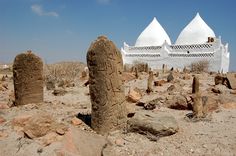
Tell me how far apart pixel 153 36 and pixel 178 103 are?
27405mm

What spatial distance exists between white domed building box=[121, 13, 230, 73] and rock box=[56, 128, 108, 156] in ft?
75.4

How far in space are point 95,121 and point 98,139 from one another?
1.67 feet

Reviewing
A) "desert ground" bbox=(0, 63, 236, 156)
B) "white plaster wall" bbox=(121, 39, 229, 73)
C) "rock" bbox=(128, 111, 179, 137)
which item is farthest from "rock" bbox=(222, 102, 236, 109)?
"white plaster wall" bbox=(121, 39, 229, 73)

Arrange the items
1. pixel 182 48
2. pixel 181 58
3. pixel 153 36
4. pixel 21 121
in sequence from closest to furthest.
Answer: pixel 21 121 → pixel 181 58 → pixel 182 48 → pixel 153 36

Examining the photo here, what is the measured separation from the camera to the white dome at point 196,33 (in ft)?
98.7

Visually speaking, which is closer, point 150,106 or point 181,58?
point 150,106

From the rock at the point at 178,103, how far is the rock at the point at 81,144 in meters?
2.76

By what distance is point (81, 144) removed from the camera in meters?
4.82

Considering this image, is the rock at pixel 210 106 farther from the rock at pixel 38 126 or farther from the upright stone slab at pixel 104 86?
the rock at pixel 38 126

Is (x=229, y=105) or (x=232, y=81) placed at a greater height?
(x=232, y=81)

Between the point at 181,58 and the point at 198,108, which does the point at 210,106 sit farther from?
the point at 181,58

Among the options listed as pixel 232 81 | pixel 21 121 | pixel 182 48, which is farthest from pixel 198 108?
pixel 182 48

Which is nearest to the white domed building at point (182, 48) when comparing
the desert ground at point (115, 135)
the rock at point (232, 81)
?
the rock at point (232, 81)

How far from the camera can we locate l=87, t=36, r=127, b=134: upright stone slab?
18.8 feet
